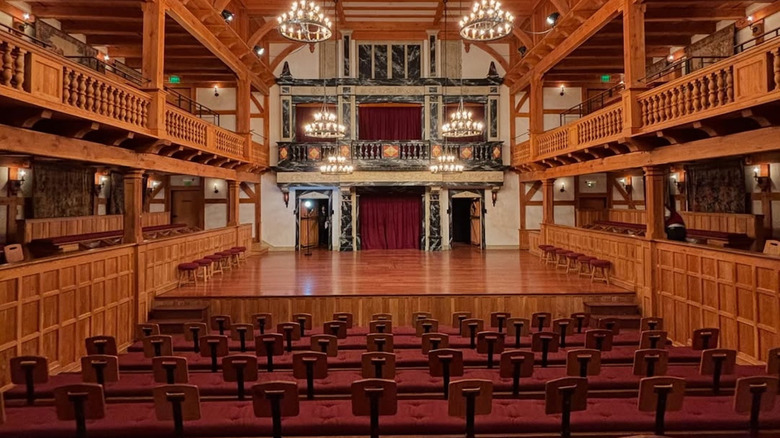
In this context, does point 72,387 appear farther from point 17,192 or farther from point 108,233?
point 108,233

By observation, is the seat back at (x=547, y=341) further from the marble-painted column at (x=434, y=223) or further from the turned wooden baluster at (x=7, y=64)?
the marble-painted column at (x=434, y=223)

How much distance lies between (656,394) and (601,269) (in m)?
7.83

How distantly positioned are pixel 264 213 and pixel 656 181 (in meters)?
13.2

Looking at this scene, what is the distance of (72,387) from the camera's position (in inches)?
148

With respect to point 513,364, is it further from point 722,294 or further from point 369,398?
point 722,294

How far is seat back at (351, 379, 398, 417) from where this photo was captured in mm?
3746

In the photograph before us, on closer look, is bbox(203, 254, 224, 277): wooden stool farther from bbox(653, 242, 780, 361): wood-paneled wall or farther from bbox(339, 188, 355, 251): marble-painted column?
bbox(653, 242, 780, 361): wood-paneled wall

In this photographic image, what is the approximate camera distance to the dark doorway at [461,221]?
20.0 meters

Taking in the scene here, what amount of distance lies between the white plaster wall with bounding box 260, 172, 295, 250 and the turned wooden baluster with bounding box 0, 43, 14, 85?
498 inches

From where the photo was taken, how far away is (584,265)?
1234 centimetres

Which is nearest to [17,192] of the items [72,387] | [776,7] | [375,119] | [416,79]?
[72,387]

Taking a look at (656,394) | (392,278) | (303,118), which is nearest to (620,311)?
(392,278)

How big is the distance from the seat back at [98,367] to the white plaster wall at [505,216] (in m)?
14.8

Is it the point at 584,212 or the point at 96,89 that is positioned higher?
the point at 96,89
